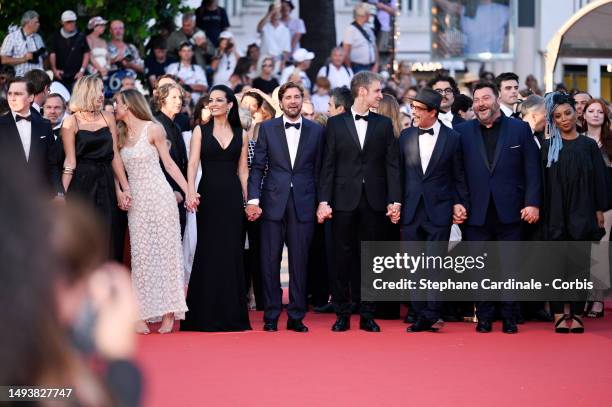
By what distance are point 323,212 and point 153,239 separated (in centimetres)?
145

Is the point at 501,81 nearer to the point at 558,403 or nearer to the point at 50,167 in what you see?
the point at 50,167

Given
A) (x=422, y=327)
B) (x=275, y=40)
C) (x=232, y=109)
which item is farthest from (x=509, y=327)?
(x=275, y=40)

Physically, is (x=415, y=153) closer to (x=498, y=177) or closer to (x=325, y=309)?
(x=498, y=177)

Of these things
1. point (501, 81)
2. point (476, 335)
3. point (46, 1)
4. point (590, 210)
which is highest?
point (46, 1)

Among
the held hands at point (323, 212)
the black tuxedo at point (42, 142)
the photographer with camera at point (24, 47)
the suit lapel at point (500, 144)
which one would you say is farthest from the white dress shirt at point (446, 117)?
the photographer with camera at point (24, 47)

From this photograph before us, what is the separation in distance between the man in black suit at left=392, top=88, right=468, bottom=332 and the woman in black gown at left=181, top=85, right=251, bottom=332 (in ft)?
4.63

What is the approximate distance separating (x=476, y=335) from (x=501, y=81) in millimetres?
3303

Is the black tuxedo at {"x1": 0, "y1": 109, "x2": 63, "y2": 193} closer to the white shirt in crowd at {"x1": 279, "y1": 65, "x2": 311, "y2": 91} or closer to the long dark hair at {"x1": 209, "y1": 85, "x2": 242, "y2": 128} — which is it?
the long dark hair at {"x1": 209, "y1": 85, "x2": 242, "y2": 128}

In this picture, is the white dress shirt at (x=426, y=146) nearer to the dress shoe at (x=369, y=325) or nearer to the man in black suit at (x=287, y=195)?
the man in black suit at (x=287, y=195)

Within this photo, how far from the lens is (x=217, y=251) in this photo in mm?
10961

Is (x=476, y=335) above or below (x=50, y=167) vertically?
below

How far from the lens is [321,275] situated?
506 inches

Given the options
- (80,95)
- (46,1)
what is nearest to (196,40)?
(46,1)

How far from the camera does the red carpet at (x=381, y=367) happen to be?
7.75 m
